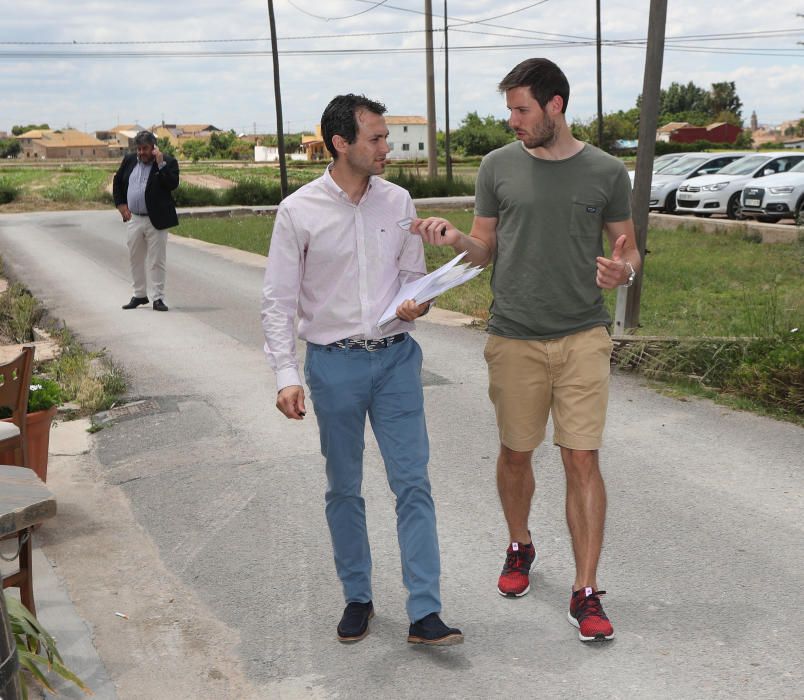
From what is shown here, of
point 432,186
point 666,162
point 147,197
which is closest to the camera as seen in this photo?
point 147,197

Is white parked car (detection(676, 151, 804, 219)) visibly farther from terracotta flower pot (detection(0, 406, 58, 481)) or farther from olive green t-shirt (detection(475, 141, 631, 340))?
olive green t-shirt (detection(475, 141, 631, 340))

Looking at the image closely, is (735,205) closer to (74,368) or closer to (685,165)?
(685,165)

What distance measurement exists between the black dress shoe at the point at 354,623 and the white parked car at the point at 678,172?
75.1 ft

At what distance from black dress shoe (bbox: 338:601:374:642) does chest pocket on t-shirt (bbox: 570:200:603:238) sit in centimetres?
166

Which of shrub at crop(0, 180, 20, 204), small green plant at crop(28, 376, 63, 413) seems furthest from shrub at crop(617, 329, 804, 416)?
shrub at crop(0, 180, 20, 204)

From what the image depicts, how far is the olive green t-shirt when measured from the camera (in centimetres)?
409

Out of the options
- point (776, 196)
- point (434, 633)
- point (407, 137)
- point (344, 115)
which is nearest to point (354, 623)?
point (434, 633)

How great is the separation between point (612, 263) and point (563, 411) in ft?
2.10

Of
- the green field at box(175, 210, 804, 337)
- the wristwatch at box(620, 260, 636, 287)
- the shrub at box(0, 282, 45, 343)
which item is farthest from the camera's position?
the shrub at box(0, 282, 45, 343)

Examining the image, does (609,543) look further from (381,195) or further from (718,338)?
(718,338)

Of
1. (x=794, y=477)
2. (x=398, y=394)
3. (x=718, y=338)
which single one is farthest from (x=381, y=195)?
(x=718, y=338)

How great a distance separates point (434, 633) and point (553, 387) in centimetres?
106

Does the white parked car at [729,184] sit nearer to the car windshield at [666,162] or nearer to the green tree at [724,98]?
the car windshield at [666,162]

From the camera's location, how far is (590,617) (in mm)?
4094
